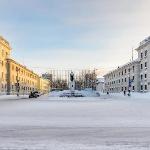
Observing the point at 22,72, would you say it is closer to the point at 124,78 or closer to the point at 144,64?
the point at 124,78

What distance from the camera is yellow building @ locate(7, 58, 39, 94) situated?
93.6 meters

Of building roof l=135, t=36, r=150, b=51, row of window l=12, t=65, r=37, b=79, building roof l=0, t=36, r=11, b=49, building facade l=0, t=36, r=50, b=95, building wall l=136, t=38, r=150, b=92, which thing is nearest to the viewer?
building roof l=135, t=36, r=150, b=51

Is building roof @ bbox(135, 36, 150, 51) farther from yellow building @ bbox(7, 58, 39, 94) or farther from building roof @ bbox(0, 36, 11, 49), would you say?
building roof @ bbox(0, 36, 11, 49)

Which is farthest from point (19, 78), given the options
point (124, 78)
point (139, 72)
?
point (139, 72)

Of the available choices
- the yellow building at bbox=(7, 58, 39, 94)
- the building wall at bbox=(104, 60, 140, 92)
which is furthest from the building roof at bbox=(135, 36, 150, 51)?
the yellow building at bbox=(7, 58, 39, 94)

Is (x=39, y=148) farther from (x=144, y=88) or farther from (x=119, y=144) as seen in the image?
(x=144, y=88)

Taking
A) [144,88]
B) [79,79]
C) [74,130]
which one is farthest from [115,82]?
[74,130]

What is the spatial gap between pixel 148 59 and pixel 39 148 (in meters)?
71.3

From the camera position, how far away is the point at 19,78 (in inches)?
4269

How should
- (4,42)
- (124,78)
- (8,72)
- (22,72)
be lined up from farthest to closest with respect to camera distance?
1. (22,72)
2. (124,78)
3. (8,72)
4. (4,42)

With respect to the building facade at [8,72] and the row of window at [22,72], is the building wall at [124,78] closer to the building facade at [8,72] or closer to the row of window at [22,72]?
the building facade at [8,72]

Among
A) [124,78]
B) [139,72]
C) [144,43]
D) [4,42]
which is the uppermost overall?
[4,42]

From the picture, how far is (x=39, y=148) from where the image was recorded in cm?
816

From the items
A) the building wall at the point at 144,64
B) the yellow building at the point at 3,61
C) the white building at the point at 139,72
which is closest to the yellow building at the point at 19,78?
the yellow building at the point at 3,61
